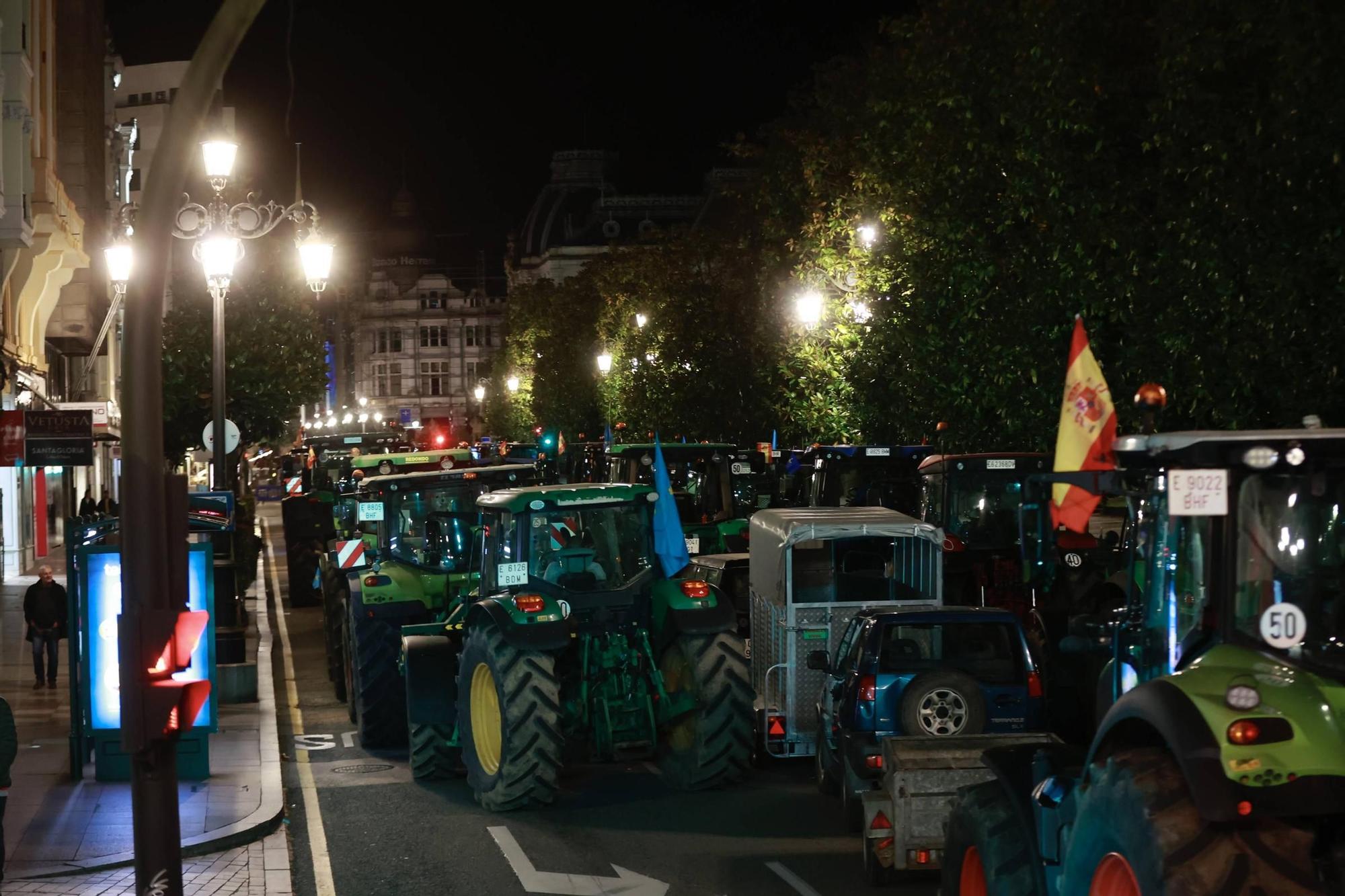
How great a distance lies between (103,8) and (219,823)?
47.9 m

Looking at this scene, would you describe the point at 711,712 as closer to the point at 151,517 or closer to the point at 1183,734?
the point at 151,517

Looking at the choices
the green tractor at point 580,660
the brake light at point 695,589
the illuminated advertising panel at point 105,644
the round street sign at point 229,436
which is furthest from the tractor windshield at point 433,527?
the round street sign at point 229,436

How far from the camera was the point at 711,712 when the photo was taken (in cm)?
1300

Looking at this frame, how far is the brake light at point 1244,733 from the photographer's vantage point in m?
5.07

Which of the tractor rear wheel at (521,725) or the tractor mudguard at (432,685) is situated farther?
the tractor mudguard at (432,685)

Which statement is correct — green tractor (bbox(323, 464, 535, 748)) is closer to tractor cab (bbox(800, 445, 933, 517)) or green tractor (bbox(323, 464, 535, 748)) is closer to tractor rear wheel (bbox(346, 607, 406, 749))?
tractor rear wheel (bbox(346, 607, 406, 749))

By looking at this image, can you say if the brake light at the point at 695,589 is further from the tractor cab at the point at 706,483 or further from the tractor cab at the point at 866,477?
the tractor cab at the point at 706,483

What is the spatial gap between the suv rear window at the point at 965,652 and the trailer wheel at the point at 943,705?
345 millimetres

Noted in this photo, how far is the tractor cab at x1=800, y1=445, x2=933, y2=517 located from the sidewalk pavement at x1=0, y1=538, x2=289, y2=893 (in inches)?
355

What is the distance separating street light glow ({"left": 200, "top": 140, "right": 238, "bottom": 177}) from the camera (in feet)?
64.9

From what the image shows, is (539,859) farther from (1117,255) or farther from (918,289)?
(918,289)

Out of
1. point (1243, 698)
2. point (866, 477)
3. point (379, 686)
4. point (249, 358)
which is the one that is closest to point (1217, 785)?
point (1243, 698)

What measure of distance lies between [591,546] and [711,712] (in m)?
1.76

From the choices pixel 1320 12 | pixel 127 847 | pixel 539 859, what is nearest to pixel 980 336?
pixel 1320 12
